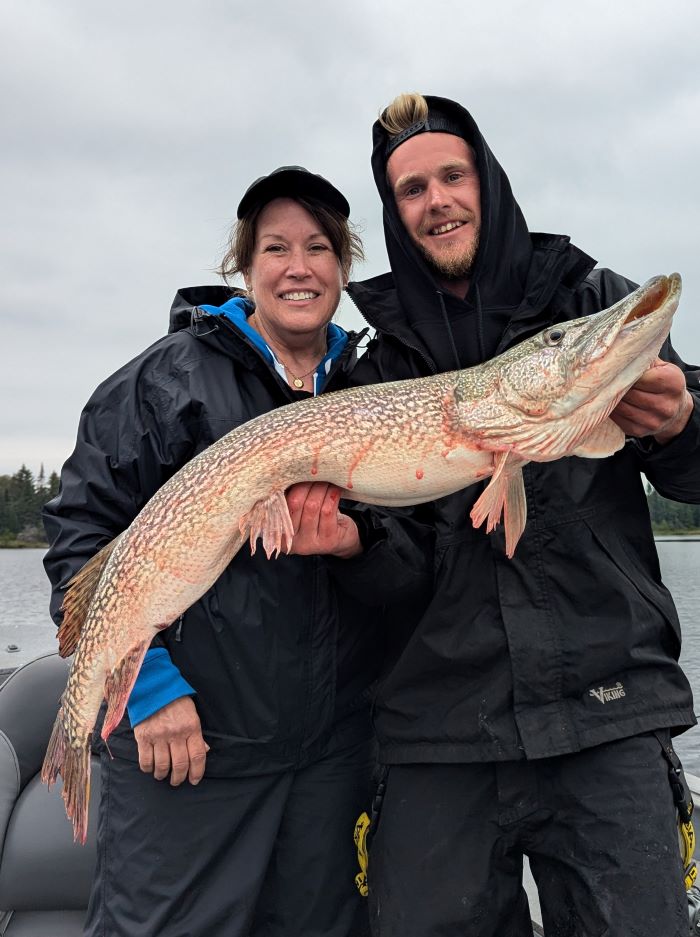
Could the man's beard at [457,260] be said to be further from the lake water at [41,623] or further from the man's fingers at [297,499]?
the lake water at [41,623]

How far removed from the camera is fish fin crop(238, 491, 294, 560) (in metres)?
2.47

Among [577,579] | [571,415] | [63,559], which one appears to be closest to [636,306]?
[571,415]

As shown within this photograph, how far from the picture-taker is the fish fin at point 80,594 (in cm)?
261

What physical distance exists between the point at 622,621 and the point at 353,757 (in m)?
1.25

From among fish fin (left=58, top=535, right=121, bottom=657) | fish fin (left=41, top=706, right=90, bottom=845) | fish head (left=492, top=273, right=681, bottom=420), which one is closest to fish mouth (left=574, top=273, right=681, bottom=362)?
fish head (left=492, top=273, right=681, bottom=420)

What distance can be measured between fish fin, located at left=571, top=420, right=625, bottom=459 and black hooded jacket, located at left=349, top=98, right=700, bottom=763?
20cm

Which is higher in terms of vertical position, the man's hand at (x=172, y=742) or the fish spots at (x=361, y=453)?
the fish spots at (x=361, y=453)

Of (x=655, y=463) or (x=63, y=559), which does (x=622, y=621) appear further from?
(x=63, y=559)

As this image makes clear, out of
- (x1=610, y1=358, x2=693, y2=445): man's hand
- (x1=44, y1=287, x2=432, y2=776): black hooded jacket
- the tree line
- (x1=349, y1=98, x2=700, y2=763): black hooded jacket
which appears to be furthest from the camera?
the tree line

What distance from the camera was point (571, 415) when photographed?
243 cm

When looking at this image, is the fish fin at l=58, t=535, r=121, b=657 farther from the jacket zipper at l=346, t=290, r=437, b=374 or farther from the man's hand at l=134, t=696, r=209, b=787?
the jacket zipper at l=346, t=290, r=437, b=374

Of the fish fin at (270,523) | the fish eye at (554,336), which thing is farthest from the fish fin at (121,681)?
the fish eye at (554,336)

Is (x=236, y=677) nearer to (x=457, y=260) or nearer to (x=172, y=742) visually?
(x=172, y=742)

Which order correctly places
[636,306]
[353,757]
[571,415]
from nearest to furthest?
[636,306], [571,415], [353,757]
